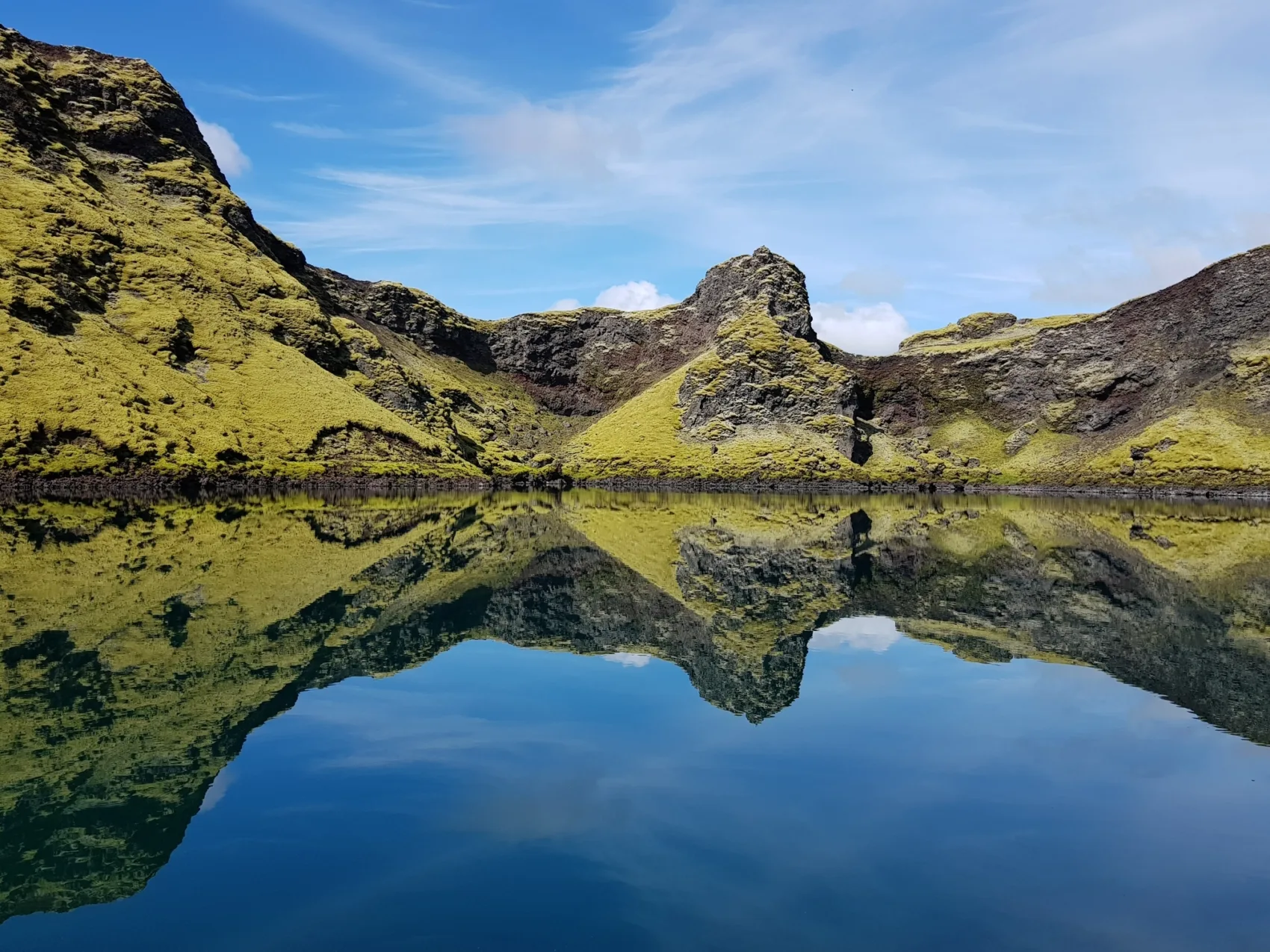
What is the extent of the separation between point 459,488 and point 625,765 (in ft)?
446

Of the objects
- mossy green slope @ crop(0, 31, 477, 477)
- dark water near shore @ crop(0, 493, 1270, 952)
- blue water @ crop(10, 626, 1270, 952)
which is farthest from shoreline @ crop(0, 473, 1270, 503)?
blue water @ crop(10, 626, 1270, 952)

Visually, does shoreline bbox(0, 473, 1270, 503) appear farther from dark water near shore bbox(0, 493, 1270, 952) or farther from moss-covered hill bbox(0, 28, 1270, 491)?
dark water near shore bbox(0, 493, 1270, 952)

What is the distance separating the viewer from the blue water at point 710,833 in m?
9.65

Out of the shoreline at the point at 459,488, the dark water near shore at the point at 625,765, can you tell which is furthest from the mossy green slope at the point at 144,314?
the dark water near shore at the point at 625,765

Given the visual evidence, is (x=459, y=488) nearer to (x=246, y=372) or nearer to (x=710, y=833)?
(x=246, y=372)

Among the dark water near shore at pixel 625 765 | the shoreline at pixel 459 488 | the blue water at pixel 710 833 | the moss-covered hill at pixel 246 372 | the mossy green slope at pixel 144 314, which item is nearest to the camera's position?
the blue water at pixel 710 833

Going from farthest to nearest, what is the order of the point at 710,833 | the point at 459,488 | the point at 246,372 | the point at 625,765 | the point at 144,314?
the point at 459,488 → the point at 246,372 → the point at 144,314 → the point at 625,765 → the point at 710,833

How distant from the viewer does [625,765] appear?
15352mm

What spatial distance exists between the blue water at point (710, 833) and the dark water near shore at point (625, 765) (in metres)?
0.07

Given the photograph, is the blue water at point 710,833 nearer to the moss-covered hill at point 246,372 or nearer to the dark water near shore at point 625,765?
the dark water near shore at point 625,765

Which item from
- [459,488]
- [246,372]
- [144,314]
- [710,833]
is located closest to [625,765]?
[710,833]

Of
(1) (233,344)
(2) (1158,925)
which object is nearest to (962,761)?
(2) (1158,925)

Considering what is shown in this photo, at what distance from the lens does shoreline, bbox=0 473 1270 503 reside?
97.2 m

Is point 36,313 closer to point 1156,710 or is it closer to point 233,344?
point 233,344
